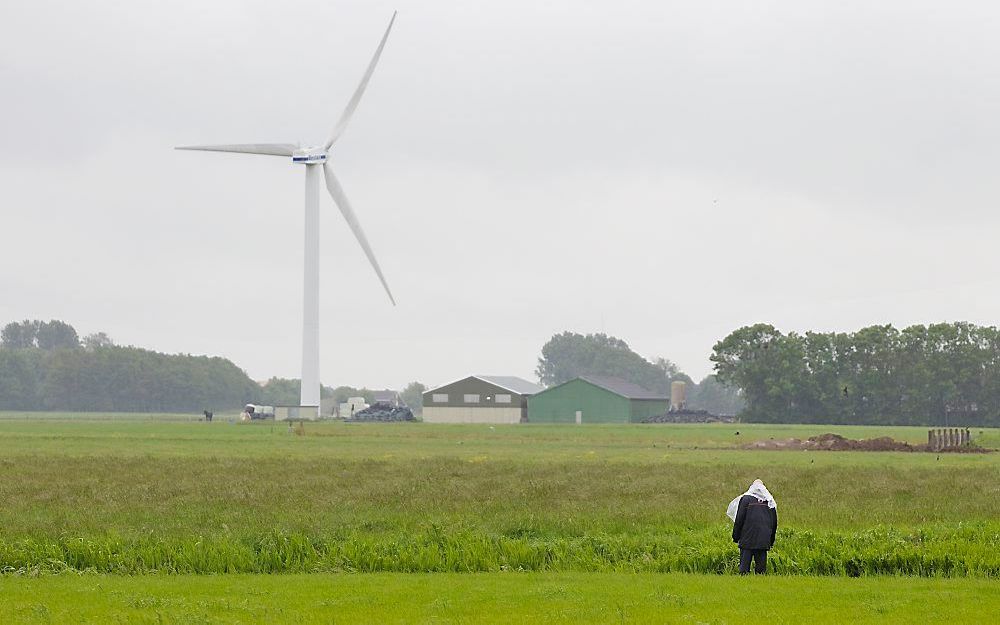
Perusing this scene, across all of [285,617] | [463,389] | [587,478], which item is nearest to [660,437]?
[587,478]

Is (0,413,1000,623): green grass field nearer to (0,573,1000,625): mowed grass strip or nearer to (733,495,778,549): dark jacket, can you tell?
(0,573,1000,625): mowed grass strip

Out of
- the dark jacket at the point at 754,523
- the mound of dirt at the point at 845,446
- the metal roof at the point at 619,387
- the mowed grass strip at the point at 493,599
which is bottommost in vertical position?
the mowed grass strip at the point at 493,599

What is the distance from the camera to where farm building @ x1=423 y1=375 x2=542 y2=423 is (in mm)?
158375

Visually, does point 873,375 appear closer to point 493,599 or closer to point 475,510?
point 475,510

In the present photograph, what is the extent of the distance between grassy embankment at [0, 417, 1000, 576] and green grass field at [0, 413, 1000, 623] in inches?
3.3

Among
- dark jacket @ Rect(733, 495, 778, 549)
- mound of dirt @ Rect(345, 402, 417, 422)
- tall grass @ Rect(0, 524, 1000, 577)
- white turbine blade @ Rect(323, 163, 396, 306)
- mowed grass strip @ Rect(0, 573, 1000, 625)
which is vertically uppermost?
white turbine blade @ Rect(323, 163, 396, 306)

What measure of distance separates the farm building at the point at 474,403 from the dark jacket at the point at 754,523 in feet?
438

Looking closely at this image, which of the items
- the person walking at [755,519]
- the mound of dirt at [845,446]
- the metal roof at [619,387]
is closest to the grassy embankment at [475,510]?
the person walking at [755,519]

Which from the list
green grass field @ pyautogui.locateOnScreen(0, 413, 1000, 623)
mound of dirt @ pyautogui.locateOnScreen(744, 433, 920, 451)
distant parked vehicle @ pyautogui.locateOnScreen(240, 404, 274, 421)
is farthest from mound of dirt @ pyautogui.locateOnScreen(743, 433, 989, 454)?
distant parked vehicle @ pyautogui.locateOnScreen(240, 404, 274, 421)

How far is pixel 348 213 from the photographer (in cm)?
12306

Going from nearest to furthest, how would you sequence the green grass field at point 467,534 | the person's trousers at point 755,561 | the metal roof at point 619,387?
the green grass field at point 467,534 → the person's trousers at point 755,561 → the metal roof at point 619,387

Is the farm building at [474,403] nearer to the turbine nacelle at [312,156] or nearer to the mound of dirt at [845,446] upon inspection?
the turbine nacelle at [312,156]

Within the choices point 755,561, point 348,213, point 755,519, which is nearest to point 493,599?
point 755,519

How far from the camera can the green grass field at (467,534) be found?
23016mm
